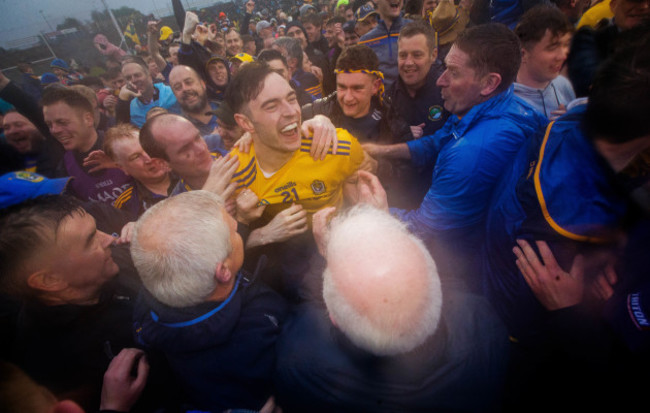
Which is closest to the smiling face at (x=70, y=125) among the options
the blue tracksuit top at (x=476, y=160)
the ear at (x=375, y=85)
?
the ear at (x=375, y=85)

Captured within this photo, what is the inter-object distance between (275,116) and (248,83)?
0.36m

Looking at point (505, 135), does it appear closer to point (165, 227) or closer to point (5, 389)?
point (165, 227)

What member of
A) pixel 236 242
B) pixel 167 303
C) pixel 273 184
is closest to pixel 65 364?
pixel 167 303

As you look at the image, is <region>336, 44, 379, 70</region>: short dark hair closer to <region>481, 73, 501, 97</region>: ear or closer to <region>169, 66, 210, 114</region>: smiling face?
<region>481, 73, 501, 97</region>: ear

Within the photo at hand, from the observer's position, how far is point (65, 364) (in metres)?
1.45

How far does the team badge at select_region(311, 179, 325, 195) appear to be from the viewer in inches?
90.4

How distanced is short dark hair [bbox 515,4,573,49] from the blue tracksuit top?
1.17 metres

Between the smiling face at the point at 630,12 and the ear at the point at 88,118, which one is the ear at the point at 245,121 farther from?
the smiling face at the point at 630,12

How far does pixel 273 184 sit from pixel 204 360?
55.8 inches

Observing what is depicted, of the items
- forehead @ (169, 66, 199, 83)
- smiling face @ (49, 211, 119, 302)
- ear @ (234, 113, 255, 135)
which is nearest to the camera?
smiling face @ (49, 211, 119, 302)

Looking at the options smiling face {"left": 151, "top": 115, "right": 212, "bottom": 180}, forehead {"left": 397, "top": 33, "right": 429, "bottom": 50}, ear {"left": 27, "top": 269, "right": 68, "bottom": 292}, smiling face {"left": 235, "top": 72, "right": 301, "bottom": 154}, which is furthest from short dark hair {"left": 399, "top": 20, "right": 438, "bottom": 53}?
ear {"left": 27, "top": 269, "right": 68, "bottom": 292}

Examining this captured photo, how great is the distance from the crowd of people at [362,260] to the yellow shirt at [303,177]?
14mm

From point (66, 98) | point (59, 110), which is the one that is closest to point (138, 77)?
point (66, 98)

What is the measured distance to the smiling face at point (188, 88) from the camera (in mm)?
4199
